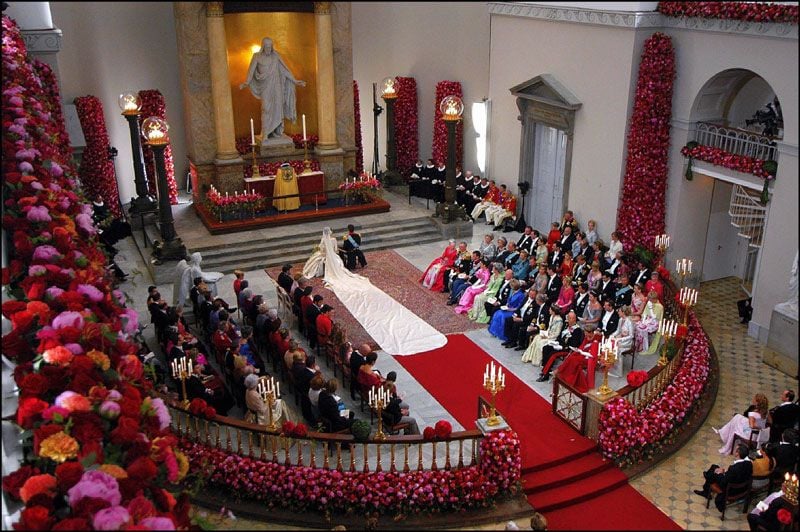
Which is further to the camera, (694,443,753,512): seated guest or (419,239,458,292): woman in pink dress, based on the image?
(419,239,458,292): woman in pink dress

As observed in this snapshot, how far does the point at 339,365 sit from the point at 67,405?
23.7 ft

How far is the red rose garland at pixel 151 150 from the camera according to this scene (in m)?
20.6

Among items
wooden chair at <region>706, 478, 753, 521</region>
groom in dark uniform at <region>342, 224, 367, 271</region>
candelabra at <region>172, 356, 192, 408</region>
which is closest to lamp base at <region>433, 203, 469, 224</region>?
groom in dark uniform at <region>342, 224, 367, 271</region>

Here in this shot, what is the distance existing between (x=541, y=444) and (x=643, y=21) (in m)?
9.81

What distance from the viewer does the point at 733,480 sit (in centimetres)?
944

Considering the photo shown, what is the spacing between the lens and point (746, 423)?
10.8 m

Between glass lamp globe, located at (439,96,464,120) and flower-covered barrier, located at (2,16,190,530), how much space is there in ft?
39.6

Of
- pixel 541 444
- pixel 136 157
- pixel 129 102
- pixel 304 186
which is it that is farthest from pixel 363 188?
pixel 541 444

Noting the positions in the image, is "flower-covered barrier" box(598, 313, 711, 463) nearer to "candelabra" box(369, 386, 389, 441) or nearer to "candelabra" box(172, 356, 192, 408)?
"candelabra" box(369, 386, 389, 441)

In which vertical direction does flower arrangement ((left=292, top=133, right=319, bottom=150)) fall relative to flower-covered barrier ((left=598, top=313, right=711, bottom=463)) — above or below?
above

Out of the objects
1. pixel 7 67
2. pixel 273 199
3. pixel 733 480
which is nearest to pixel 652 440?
pixel 733 480

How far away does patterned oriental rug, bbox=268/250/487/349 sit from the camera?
48.1ft

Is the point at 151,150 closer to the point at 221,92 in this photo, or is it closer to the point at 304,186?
the point at 221,92

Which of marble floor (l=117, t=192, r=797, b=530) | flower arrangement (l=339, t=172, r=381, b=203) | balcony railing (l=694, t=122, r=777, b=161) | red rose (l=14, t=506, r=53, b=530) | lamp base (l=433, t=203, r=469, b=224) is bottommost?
marble floor (l=117, t=192, r=797, b=530)
